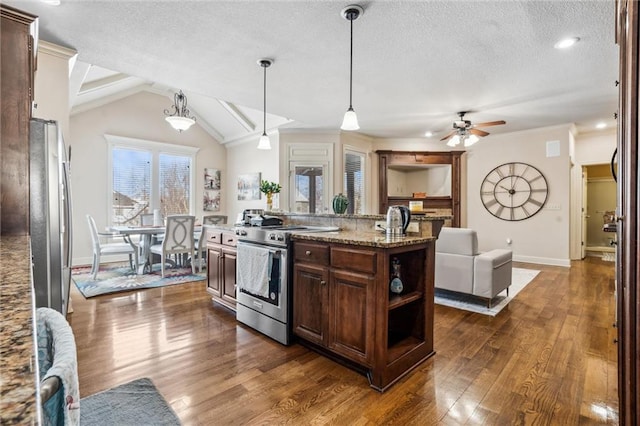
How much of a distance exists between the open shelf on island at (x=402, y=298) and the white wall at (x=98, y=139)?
610 cm

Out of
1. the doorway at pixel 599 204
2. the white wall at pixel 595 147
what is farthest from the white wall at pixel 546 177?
the doorway at pixel 599 204

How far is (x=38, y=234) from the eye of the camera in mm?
1646

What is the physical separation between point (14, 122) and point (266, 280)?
1.84 metres

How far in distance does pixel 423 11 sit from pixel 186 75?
9.15 ft

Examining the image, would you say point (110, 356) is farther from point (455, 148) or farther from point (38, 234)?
point (455, 148)

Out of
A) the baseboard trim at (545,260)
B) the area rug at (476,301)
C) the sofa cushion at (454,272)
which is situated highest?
the sofa cushion at (454,272)

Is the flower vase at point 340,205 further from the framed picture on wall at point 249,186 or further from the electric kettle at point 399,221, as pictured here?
the framed picture on wall at point 249,186

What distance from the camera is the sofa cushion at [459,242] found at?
3539 millimetres

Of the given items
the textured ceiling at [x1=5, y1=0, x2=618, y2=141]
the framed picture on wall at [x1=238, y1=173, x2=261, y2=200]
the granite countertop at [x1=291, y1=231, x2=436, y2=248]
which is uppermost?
the textured ceiling at [x1=5, y1=0, x2=618, y2=141]

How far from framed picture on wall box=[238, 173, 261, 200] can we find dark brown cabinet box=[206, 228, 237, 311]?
3.70 metres

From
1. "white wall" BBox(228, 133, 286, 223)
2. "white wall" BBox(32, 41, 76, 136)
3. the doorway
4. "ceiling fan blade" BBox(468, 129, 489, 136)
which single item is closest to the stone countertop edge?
"white wall" BBox(32, 41, 76, 136)

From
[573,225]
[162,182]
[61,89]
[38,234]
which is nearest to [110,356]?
[38,234]

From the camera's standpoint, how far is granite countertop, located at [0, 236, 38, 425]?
0.28 metres

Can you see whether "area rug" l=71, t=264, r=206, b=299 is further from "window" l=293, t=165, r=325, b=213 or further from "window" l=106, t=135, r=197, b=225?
"window" l=293, t=165, r=325, b=213
